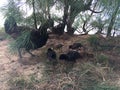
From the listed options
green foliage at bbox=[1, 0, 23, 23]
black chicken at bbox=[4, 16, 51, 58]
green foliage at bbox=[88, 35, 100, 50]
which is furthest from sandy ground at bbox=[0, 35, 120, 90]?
green foliage at bbox=[1, 0, 23, 23]

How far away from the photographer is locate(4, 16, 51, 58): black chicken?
1808mm

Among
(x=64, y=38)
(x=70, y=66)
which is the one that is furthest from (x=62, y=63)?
(x=64, y=38)

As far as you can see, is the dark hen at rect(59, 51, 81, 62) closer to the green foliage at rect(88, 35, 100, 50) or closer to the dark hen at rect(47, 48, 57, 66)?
the dark hen at rect(47, 48, 57, 66)

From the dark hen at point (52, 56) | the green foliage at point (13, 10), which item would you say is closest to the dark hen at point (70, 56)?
the dark hen at point (52, 56)

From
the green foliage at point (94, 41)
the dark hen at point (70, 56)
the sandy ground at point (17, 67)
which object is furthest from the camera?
the green foliage at point (94, 41)

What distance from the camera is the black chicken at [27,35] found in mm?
1808

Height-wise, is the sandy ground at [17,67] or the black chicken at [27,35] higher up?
the black chicken at [27,35]

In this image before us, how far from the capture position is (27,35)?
5.93 feet

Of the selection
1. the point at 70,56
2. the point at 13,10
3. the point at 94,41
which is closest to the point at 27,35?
the point at 13,10

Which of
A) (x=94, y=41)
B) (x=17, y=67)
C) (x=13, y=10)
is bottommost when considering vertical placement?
(x=17, y=67)

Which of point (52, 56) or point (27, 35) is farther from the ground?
point (27, 35)

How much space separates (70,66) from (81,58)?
135 mm

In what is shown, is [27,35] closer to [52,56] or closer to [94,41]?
[52,56]

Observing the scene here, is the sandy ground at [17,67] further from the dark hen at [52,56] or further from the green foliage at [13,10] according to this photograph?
the green foliage at [13,10]
